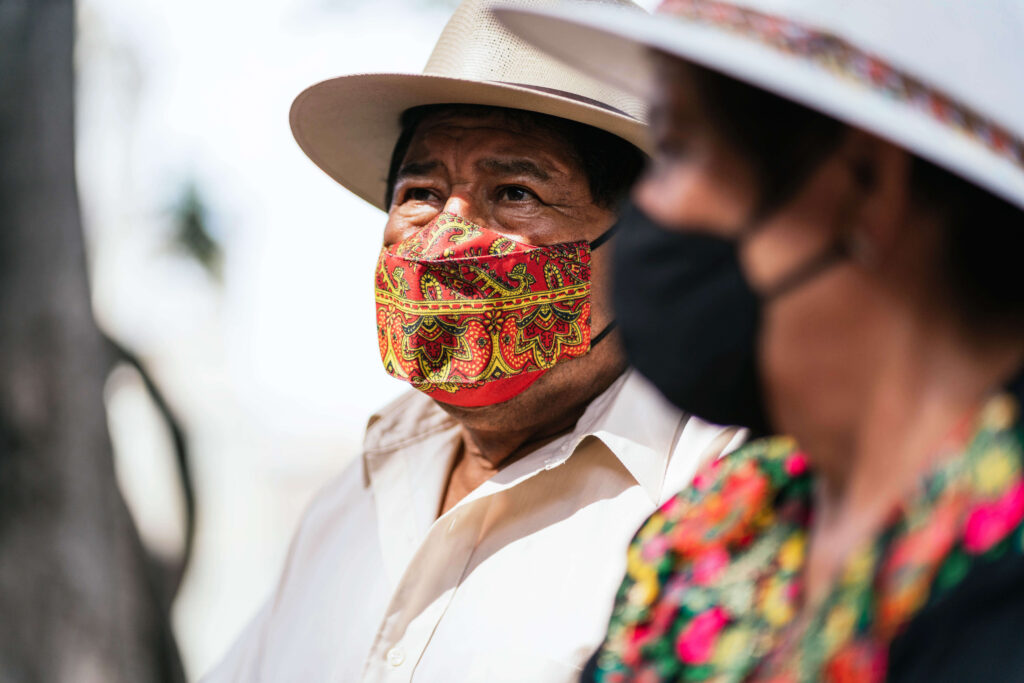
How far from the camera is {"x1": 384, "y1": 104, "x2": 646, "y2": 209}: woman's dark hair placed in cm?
251

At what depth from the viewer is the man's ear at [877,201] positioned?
40.0 inches

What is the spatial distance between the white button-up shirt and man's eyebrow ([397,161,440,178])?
2.50 feet

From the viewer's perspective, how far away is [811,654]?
1.01 meters

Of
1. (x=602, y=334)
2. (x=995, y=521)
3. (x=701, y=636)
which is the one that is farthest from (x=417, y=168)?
(x=995, y=521)

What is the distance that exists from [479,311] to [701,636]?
1236 millimetres

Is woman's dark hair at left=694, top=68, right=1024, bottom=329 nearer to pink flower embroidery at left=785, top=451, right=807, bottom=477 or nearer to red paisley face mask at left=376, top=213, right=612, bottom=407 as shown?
pink flower embroidery at left=785, top=451, right=807, bottom=477

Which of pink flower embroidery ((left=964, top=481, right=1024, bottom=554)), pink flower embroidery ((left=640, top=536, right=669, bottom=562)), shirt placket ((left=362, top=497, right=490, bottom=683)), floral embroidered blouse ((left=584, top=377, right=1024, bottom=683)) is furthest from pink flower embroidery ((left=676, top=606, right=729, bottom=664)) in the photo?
shirt placket ((left=362, top=497, right=490, bottom=683))

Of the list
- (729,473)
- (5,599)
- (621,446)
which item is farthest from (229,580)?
(729,473)

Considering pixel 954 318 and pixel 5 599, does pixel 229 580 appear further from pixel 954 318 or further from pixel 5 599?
pixel 954 318

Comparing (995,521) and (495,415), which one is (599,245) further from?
(995,521)

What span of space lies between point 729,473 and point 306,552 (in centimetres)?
169

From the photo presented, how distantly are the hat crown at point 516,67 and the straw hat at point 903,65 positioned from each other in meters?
1.39

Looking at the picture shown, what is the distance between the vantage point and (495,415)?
2.43 m

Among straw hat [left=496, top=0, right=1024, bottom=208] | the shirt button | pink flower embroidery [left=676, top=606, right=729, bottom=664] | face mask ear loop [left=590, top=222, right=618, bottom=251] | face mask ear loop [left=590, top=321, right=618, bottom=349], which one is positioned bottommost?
the shirt button
